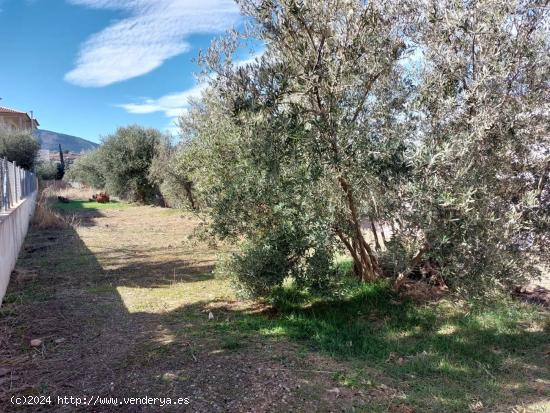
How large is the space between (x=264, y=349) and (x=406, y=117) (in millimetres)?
3153

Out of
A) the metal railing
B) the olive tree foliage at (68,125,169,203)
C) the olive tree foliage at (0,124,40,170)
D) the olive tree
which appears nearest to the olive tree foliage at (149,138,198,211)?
the olive tree foliage at (68,125,169,203)

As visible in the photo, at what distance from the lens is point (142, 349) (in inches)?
183

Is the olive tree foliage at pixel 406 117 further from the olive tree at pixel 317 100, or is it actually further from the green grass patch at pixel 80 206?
the green grass patch at pixel 80 206

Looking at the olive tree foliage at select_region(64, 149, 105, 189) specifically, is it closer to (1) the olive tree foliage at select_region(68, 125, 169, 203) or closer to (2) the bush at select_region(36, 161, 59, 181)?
(2) the bush at select_region(36, 161, 59, 181)

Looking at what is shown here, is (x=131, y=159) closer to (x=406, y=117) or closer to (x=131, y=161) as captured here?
(x=131, y=161)

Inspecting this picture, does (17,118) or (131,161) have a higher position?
(17,118)

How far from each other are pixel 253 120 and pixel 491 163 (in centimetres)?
265

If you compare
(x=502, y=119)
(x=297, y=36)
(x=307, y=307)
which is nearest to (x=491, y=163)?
(x=502, y=119)

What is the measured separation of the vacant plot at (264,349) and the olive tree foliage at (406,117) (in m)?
0.91

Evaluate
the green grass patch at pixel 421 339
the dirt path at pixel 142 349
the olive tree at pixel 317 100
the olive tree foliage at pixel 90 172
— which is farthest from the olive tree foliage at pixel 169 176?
the olive tree at pixel 317 100

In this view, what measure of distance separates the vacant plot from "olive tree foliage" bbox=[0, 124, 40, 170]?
22.2m

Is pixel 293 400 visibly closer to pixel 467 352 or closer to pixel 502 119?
pixel 467 352

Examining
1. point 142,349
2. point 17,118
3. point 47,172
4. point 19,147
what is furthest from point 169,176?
point 17,118

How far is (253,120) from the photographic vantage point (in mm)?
4586
